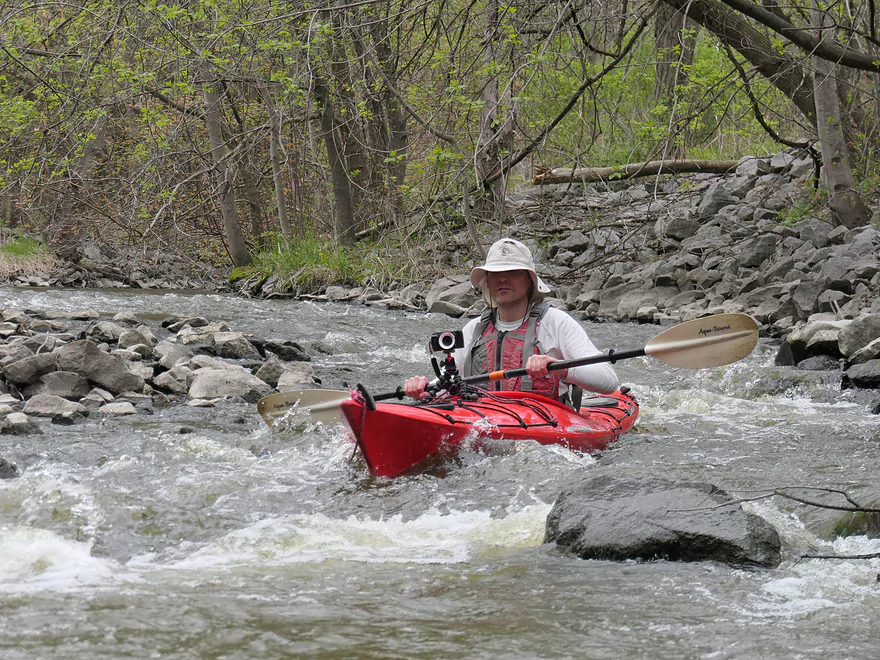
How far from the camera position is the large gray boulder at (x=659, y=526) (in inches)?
109

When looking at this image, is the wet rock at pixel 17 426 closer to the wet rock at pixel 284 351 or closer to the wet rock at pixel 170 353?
the wet rock at pixel 170 353

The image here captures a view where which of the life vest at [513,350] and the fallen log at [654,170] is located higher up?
the fallen log at [654,170]

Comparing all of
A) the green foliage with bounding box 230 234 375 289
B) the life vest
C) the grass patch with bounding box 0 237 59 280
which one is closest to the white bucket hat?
the life vest

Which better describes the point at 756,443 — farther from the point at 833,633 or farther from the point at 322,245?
the point at 322,245

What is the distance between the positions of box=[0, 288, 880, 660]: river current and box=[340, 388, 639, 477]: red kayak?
89 millimetres

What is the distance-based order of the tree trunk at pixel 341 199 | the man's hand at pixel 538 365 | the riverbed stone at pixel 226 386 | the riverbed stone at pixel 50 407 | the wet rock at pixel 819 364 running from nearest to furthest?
1. the man's hand at pixel 538 365
2. the riverbed stone at pixel 50 407
3. the riverbed stone at pixel 226 386
4. the wet rock at pixel 819 364
5. the tree trunk at pixel 341 199

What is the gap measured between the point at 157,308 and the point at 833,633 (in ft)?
29.6

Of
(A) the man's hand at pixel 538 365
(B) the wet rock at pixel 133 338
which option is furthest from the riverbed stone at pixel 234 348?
(A) the man's hand at pixel 538 365

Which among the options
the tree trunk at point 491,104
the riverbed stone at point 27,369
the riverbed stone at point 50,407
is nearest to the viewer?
the riverbed stone at point 50,407

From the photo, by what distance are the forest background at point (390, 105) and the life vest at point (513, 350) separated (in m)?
1.36

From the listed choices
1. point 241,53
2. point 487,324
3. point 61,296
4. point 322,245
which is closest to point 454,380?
point 487,324

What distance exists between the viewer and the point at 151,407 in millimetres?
5320

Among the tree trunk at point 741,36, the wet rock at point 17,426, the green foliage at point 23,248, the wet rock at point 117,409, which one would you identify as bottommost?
the wet rock at point 117,409

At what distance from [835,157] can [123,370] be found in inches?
278
